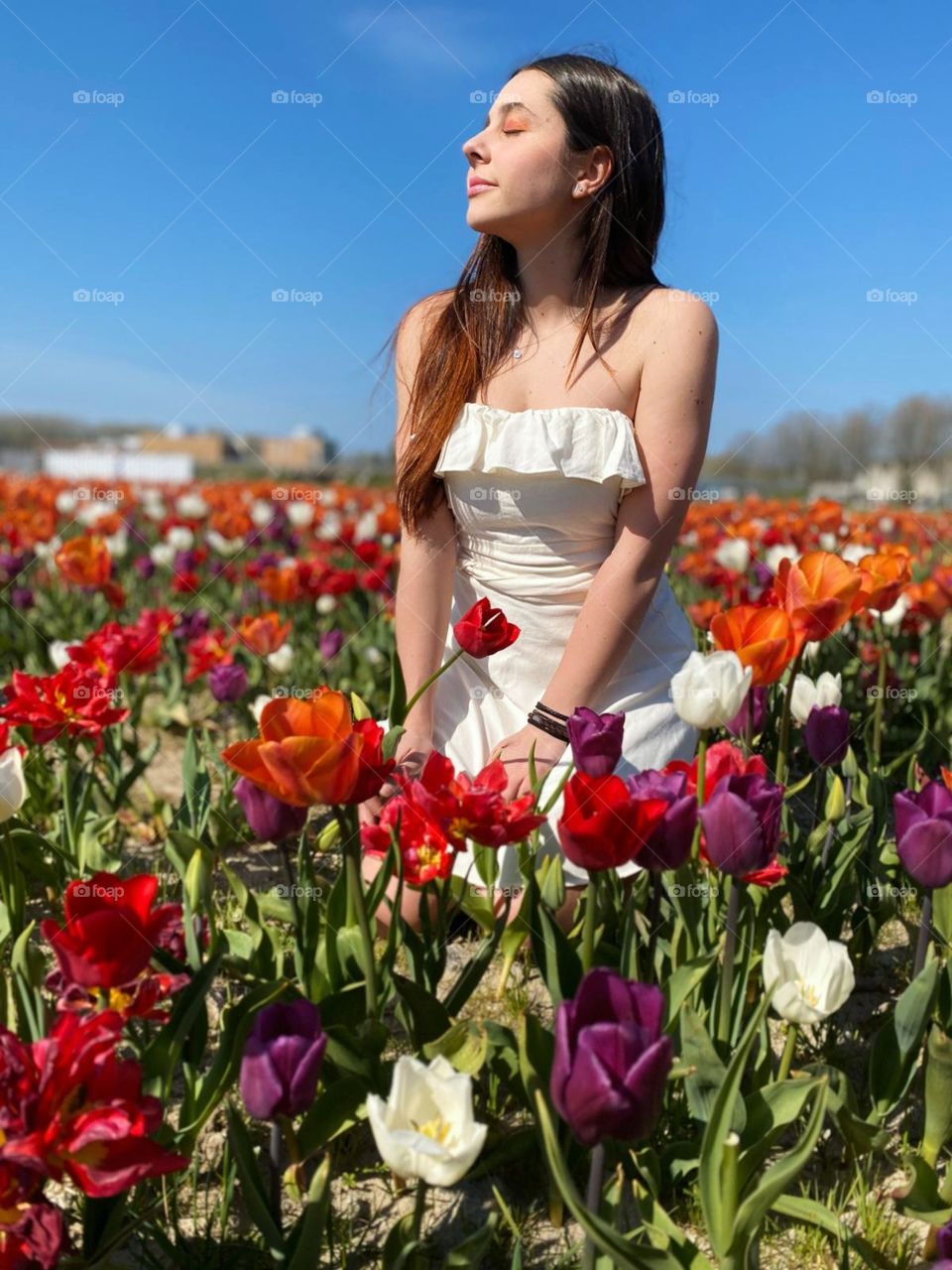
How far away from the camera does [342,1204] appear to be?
5.84 feet

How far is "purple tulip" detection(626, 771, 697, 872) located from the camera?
60.1 inches

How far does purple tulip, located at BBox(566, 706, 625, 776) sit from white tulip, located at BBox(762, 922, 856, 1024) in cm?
32

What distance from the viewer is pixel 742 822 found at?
1.57m

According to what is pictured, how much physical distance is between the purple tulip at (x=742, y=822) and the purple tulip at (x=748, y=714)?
2.30 ft

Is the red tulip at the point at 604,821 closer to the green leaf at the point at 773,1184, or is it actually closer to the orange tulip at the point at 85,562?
the green leaf at the point at 773,1184

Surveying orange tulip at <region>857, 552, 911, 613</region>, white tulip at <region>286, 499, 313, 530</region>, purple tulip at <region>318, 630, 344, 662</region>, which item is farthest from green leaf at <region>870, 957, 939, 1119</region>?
white tulip at <region>286, 499, 313, 530</region>

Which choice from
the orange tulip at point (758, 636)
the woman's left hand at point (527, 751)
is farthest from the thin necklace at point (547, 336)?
the orange tulip at point (758, 636)

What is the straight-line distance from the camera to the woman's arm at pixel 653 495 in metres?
2.62

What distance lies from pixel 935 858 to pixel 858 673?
2298 millimetres

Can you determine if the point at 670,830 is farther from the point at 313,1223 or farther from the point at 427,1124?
the point at 313,1223

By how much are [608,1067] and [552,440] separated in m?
1.75

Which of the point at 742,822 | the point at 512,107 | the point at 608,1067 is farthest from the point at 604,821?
the point at 512,107

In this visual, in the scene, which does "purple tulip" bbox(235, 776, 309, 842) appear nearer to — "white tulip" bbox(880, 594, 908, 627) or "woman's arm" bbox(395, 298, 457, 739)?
"woman's arm" bbox(395, 298, 457, 739)

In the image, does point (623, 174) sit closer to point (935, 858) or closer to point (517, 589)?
point (517, 589)
